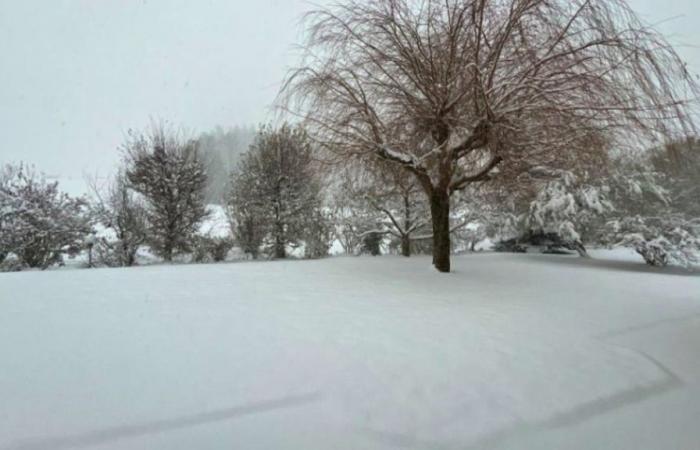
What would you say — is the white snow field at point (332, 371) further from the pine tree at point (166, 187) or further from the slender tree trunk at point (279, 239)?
the slender tree trunk at point (279, 239)

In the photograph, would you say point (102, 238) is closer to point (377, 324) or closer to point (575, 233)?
point (377, 324)

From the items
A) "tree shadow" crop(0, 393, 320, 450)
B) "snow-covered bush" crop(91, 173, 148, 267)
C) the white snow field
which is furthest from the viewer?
"snow-covered bush" crop(91, 173, 148, 267)

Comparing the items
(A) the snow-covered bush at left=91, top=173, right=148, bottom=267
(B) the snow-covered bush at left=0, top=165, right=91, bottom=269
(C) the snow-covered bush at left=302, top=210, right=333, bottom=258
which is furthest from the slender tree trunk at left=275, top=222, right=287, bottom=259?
(B) the snow-covered bush at left=0, top=165, right=91, bottom=269

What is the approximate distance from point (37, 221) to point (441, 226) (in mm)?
8458

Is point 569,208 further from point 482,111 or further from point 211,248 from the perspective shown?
point 211,248

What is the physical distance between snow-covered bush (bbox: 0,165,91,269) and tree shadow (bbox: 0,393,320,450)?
7.93 meters

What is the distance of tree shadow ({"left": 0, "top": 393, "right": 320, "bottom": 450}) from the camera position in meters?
1.38

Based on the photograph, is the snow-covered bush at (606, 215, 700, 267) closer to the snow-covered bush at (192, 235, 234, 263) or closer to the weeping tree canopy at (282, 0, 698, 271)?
the weeping tree canopy at (282, 0, 698, 271)

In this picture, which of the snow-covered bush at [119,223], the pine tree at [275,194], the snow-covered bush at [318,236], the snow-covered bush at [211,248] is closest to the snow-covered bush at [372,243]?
the snow-covered bush at [318,236]

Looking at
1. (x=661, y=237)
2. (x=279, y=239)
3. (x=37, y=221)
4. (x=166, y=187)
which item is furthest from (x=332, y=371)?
(x=661, y=237)

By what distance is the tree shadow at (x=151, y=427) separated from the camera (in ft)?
4.52

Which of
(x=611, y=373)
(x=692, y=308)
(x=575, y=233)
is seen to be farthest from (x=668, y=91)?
(x=575, y=233)

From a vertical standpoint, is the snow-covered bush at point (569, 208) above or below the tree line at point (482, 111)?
below

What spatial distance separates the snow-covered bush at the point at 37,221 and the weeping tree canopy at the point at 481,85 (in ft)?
20.6
